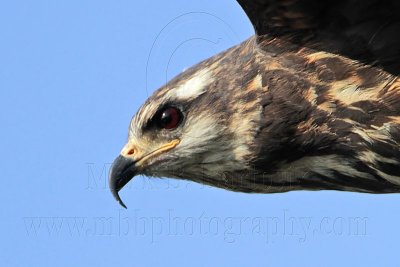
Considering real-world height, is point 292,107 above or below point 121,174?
above

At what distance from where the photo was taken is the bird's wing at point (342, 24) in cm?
642

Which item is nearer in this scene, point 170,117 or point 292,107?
point 292,107

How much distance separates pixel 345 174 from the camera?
6.88 metres

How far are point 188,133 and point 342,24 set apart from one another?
1.59 meters

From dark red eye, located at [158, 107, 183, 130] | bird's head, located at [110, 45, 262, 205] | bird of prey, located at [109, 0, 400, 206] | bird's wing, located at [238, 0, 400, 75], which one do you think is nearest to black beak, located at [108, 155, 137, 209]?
bird's head, located at [110, 45, 262, 205]

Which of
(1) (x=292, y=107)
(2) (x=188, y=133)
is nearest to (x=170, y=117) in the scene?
(2) (x=188, y=133)

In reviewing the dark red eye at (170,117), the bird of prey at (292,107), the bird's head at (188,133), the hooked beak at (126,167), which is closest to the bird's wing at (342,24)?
the bird of prey at (292,107)

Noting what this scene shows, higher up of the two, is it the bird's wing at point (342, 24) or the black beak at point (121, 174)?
the bird's wing at point (342, 24)

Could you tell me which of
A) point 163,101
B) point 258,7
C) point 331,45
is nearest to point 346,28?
point 331,45

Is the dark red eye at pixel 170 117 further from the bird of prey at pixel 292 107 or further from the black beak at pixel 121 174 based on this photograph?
the black beak at pixel 121 174

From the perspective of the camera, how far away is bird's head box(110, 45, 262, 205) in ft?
23.2

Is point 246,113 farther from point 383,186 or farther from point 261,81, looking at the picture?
point 383,186

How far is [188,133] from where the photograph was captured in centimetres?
→ 729

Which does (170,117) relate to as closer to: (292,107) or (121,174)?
(121,174)
